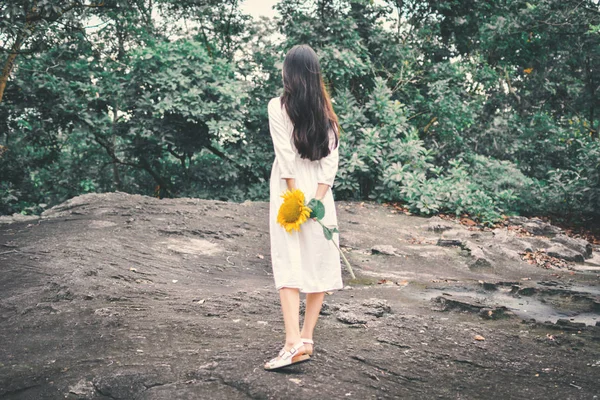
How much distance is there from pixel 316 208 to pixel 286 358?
34.4 inches

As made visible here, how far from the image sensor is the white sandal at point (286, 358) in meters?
3.06

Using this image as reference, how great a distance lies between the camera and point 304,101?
330cm

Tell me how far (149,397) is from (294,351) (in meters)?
0.83

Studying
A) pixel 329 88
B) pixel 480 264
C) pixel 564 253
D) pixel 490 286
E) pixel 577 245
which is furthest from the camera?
pixel 329 88

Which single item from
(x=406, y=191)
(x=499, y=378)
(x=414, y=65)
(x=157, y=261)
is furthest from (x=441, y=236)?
(x=414, y=65)

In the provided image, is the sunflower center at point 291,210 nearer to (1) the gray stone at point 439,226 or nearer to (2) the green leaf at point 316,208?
(2) the green leaf at point 316,208

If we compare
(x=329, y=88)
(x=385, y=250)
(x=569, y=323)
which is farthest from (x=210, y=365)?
(x=329, y=88)

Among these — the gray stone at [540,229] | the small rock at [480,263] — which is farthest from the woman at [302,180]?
the gray stone at [540,229]

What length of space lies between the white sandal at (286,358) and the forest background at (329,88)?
7.27 m

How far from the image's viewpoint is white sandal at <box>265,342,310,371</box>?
3061mm

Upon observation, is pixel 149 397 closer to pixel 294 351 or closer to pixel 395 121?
pixel 294 351

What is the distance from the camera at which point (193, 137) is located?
11828 mm

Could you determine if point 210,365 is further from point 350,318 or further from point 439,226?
point 439,226

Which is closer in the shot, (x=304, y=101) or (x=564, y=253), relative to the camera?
(x=304, y=101)
